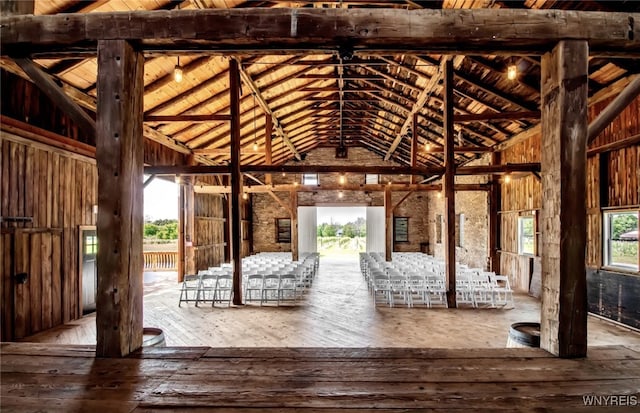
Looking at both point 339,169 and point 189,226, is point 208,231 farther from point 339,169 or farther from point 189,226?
point 339,169

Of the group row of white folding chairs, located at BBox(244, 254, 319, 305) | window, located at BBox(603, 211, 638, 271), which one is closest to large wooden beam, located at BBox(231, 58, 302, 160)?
row of white folding chairs, located at BBox(244, 254, 319, 305)

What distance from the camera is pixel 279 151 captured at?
15359 mm

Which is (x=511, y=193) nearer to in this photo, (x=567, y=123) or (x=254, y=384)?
(x=567, y=123)

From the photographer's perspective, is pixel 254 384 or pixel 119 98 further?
pixel 119 98

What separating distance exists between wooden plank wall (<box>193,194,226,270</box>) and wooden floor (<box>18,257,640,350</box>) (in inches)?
146

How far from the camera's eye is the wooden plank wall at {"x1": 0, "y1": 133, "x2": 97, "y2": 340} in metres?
4.77

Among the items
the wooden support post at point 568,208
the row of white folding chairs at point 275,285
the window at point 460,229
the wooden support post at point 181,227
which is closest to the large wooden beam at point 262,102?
the wooden support post at point 181,227

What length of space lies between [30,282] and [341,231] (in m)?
19.6

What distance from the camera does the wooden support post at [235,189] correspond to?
267 inches

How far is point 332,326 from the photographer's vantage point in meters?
5.59

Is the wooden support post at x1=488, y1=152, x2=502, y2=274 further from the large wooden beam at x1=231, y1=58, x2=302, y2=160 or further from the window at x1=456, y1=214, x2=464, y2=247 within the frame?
the large wooden beam at x1=231, y1=58, x2=302, y2=160

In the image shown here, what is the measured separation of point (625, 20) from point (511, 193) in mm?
8445

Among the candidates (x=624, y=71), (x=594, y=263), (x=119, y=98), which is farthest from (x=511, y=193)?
(x=119, y=98)

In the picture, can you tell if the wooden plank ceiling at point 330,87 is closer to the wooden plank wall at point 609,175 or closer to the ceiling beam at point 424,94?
the ceiling beam at point 424,94
